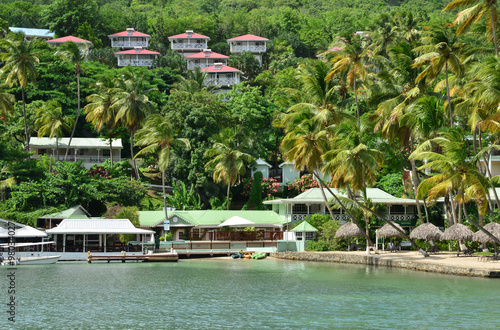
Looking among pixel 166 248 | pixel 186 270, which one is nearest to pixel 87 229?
pixel 166 248

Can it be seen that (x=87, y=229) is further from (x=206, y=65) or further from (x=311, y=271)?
(x=206, y=65)

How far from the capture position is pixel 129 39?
108812 mm


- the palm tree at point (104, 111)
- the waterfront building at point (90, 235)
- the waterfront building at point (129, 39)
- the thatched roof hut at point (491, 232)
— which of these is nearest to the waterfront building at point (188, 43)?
the waterfront building at point (129, 39)

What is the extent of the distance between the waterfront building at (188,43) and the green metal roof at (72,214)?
6374 cm

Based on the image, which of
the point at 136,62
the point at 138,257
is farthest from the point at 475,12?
the point at 136,62

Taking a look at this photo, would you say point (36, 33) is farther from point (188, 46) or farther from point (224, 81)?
point (224, 81)

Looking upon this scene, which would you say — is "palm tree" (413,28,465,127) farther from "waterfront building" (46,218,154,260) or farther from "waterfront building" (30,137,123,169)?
"waterfront building" (30,137,123,169)

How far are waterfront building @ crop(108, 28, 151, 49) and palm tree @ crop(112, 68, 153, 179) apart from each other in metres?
45.3

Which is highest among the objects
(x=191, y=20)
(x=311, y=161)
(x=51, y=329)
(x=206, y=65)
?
(x=191, y=20)

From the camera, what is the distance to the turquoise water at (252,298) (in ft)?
75.6

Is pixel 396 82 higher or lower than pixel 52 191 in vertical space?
higher

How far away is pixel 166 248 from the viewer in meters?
49.5

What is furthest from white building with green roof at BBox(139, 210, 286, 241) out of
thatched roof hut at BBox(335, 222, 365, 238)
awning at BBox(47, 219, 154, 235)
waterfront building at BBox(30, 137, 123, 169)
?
waterfront building at BBox(30, 137, 123, 169)

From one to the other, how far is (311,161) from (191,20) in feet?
268
